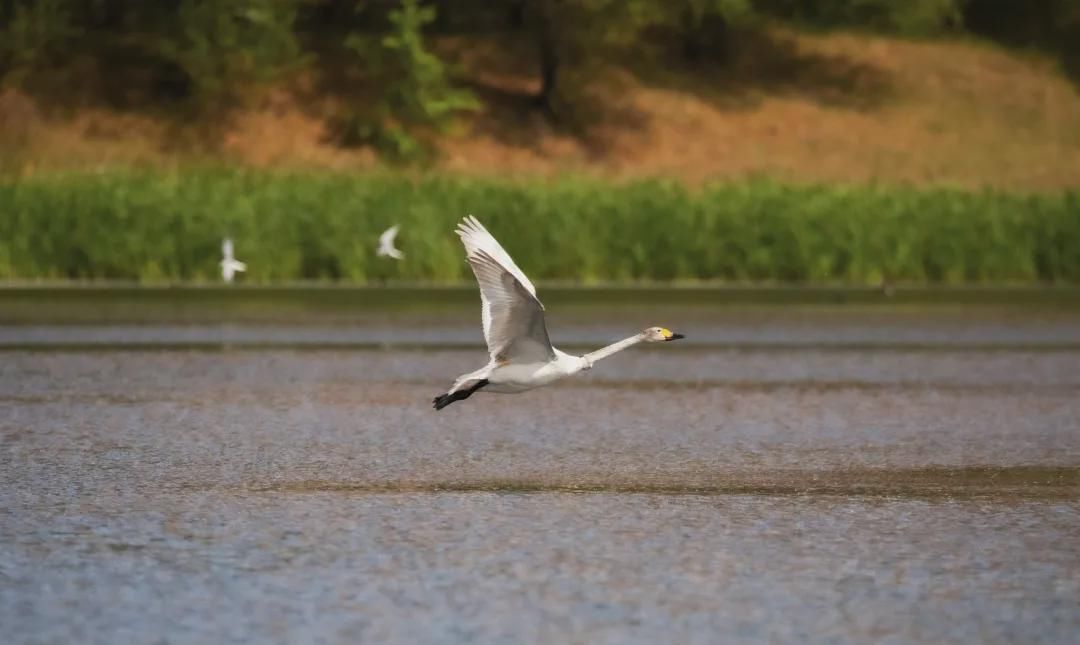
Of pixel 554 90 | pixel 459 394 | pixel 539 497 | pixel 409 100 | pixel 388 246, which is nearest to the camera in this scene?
pixel 539 497

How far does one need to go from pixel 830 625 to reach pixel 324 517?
321cm

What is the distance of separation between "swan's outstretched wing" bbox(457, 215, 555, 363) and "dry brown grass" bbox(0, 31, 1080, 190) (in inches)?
1468

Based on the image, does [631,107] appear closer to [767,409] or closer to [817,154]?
[817,154]

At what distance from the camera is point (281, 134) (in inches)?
2051

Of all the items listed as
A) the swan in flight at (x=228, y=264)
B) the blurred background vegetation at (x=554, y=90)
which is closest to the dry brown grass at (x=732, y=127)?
the blurred background vegetation at (x=554, y=90)

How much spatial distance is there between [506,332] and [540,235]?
19364 millimetres

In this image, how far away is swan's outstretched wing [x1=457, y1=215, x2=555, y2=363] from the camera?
11.8 metres

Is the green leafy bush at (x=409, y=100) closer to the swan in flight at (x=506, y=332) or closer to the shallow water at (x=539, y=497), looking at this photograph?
the shallow water at (x=539, y=497)

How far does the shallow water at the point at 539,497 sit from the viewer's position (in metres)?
7.79

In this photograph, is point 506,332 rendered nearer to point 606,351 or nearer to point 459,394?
point 459,394

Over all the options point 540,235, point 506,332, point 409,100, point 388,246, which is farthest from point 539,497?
point 409,100

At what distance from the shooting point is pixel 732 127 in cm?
5338

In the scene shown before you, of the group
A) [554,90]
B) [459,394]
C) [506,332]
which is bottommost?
[459,394]

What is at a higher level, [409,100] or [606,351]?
[409,100]
